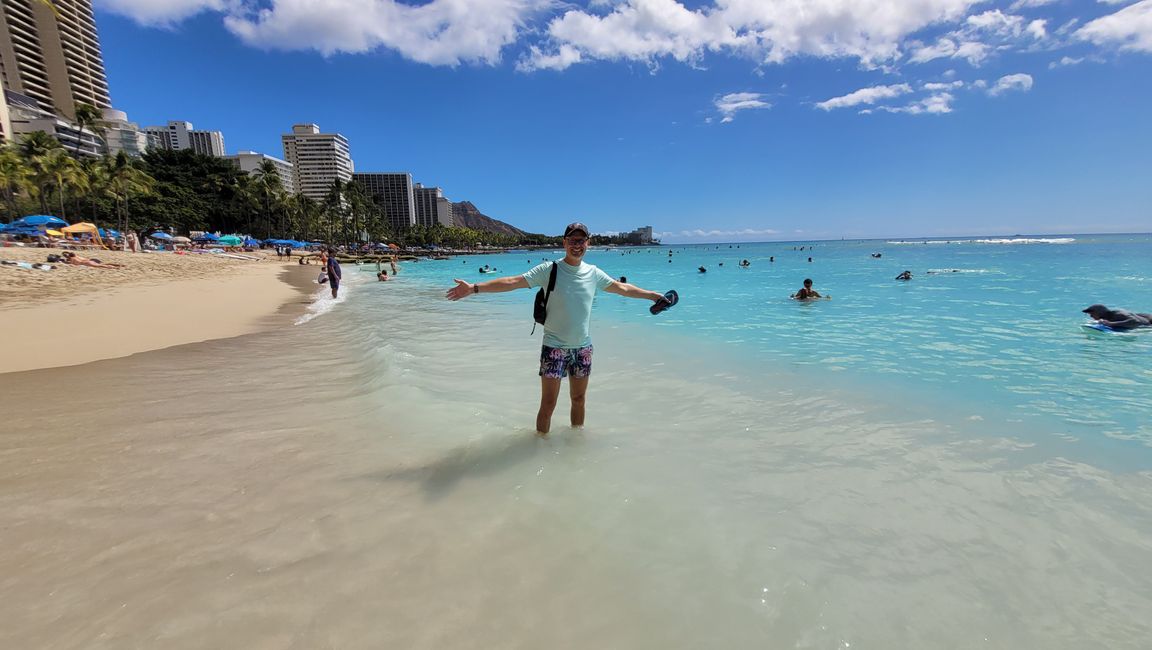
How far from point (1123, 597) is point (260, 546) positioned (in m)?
5.09

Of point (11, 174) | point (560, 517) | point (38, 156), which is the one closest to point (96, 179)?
point (38, 156)

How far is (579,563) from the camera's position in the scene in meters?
2.90

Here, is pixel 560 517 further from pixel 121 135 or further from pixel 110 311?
pixel 121 135

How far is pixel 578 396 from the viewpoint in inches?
181

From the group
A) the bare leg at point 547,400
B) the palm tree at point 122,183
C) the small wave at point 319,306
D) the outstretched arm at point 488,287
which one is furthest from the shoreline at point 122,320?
the palm tree at point 122,183

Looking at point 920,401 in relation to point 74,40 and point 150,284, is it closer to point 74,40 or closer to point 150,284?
point 150,284

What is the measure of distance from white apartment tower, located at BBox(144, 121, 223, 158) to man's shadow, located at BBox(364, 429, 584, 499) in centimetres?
19326

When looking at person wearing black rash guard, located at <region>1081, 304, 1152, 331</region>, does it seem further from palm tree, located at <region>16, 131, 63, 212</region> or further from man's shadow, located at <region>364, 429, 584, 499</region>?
palm tree, located at <region>16, 131, 63, 212</region>

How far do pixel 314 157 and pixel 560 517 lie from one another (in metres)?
198

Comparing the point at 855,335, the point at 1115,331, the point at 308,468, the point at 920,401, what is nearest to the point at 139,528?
the point at 308,468

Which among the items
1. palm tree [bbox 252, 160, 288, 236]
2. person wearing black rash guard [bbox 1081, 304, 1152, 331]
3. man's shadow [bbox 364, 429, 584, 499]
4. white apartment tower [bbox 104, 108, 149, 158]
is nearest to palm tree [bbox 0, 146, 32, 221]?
palm tree [bbox 252, 160, 288, 236]

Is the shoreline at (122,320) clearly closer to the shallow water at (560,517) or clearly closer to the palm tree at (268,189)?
the shallow water at (560,517)

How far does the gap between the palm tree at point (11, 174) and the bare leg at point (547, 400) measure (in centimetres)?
5864

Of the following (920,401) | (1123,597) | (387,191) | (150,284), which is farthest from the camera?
(387,191)
